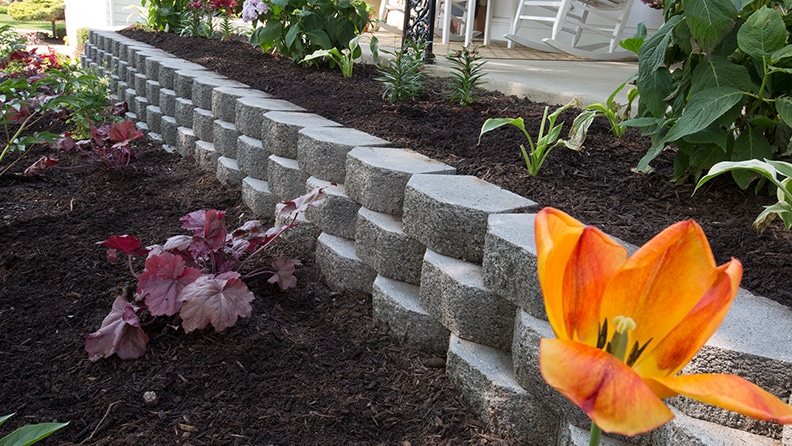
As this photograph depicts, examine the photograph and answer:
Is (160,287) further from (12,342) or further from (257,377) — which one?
(12,342)

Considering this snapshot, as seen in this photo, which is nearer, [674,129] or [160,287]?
[674,129]

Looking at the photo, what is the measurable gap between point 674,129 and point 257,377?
1456 millimetres

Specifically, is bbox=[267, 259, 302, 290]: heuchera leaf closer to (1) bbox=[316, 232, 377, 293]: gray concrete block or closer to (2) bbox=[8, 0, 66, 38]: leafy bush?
(1) bbox=[316, 232, 377, 293]: gray concrete block

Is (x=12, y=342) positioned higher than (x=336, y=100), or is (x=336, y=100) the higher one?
(x=336, y=100)

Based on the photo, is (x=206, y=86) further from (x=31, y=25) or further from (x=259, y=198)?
(x=31, y=25)

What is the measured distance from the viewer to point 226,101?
3.87 m

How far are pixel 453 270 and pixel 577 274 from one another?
1356 mm

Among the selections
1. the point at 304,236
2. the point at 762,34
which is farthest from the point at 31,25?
the point at 762,34

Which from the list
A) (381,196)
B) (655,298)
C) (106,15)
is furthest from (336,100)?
(106,15)

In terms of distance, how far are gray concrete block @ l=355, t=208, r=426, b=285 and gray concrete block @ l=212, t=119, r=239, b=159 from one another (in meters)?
1.57

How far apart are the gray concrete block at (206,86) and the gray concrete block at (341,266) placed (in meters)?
1.76

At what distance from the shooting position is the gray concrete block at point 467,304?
1974mm

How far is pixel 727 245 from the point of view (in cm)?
188

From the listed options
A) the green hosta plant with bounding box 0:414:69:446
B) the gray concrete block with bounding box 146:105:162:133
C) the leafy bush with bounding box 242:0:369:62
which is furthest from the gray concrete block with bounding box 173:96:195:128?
the green hosta plant with bounding box 0:414:69:446
